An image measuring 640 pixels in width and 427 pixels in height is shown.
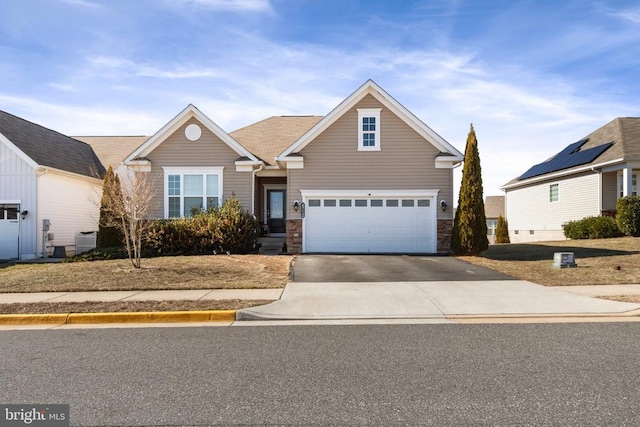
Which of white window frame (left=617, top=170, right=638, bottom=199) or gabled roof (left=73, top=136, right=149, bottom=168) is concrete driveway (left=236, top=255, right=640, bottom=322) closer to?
white window frame (left=617, top=170, right=638, bottom=199)

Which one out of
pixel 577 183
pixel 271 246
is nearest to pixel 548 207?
pixel 577 183

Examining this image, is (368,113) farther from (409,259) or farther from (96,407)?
(96,407)

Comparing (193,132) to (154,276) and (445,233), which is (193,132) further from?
(445,233)

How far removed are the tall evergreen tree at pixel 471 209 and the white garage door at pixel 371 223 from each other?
1.46 metres

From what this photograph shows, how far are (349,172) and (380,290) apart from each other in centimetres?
872

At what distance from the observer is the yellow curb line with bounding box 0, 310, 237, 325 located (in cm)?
808

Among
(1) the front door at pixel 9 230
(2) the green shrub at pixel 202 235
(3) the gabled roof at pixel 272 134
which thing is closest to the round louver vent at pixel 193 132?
(3) the gabled roof at pixel 272 134

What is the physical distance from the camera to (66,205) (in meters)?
20.5

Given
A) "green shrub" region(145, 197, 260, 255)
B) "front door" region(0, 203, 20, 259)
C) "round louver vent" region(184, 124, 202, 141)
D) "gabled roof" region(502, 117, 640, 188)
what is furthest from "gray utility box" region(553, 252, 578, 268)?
"front door" region(0, 203, 20, 259)

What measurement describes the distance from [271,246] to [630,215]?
53.1 feet

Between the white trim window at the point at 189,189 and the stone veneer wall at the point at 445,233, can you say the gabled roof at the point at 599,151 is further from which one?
the white trim window at the point at 189,189

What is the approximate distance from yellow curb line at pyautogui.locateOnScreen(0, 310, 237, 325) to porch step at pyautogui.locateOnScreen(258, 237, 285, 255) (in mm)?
10135

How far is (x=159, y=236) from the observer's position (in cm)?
1670

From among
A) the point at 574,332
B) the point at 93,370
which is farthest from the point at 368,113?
the point at 93,370
